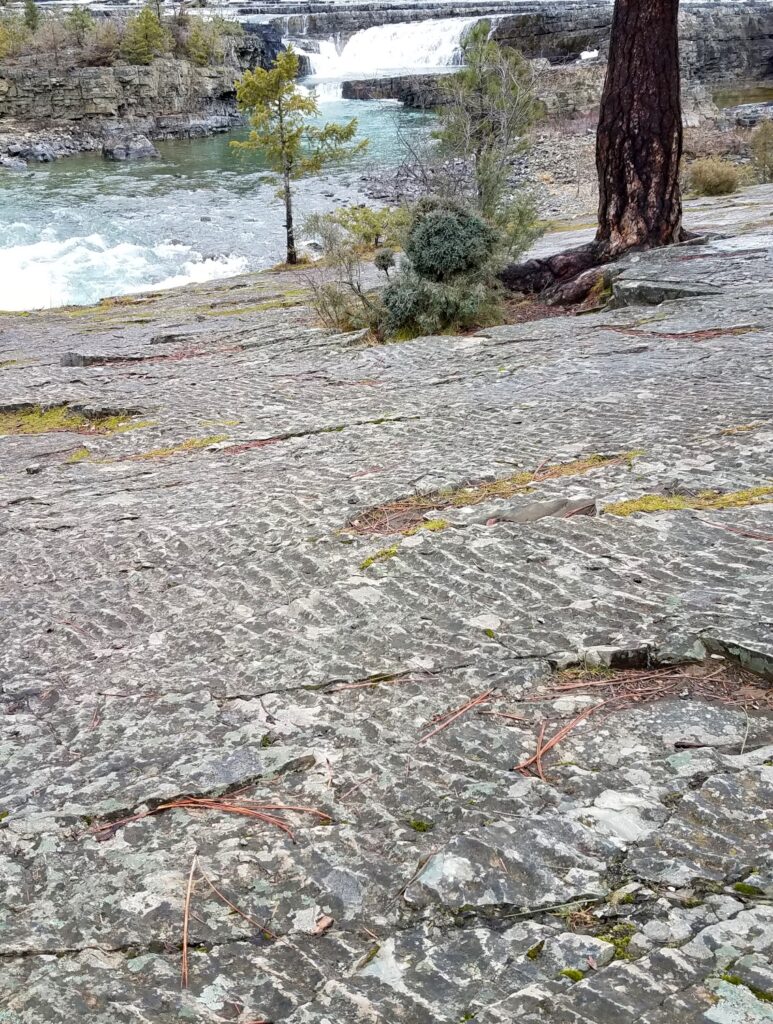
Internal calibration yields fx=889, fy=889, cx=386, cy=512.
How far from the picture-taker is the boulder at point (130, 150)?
4556cm

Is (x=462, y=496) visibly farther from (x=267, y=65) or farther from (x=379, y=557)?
(x=267, y=65)

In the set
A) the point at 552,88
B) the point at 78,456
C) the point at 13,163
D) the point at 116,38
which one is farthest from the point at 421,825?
the point at 116,38

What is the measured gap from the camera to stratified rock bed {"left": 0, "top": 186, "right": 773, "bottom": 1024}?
1762 mm

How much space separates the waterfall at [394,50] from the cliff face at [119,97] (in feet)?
30.6

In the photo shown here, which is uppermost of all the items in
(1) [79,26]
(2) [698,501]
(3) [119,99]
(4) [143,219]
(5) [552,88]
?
(1) [79,26]

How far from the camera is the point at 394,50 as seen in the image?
64.5 metres

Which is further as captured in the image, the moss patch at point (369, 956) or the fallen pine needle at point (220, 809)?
the fallen pine needle at point (220, 809)

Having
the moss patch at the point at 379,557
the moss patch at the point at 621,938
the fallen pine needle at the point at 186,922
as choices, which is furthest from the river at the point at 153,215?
the moss patch at the point at 621,938

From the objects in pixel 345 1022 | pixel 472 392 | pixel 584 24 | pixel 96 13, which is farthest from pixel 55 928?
pixel 96 13

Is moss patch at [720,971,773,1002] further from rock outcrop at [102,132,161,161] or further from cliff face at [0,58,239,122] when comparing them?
cliff face at [0,58,239,122]

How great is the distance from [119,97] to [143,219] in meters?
33.3

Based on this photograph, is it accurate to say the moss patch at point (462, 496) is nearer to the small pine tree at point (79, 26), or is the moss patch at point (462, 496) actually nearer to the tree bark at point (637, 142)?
the tree bark at point (637, 142)

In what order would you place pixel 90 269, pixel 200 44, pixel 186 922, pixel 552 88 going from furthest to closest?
pixel 200 44 < pixel 552 88 < pixel 90 269 < pixel 186 922

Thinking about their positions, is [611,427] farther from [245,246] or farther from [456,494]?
[245,246]
